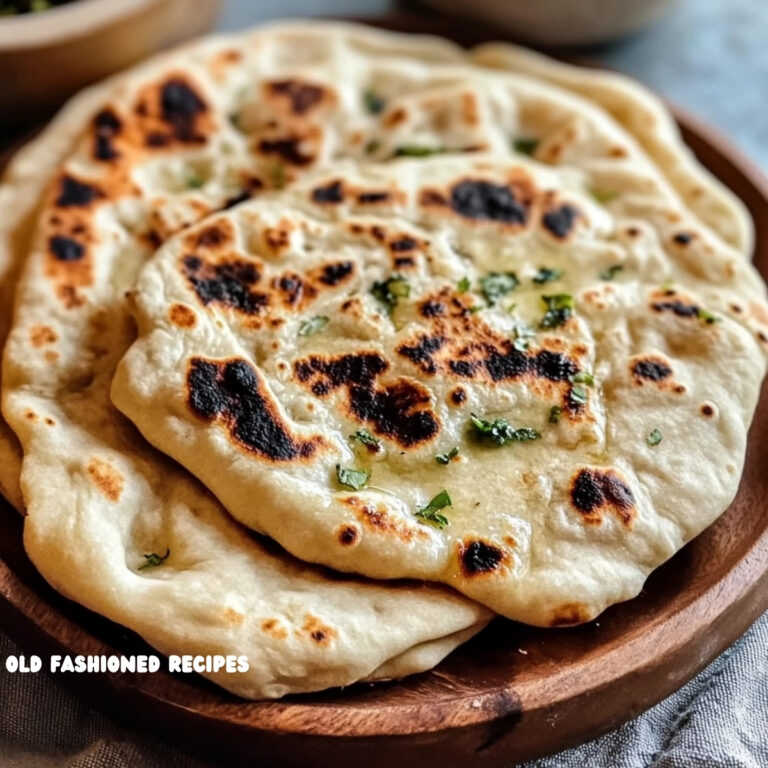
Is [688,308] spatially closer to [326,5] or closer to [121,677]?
[121,677]

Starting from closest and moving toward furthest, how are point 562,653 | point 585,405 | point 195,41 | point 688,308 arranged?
point 562,653
point 585,405
point 688,308
point 195,41

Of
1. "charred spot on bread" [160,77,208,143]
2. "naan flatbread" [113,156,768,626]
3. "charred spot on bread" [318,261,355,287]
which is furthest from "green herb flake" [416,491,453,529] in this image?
"charred spot on bread" [160,77,208,143]

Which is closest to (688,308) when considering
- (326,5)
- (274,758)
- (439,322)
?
(439,322)

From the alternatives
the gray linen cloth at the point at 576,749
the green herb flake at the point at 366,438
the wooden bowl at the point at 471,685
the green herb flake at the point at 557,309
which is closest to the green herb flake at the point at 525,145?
the green herb flake at the point at 557,309

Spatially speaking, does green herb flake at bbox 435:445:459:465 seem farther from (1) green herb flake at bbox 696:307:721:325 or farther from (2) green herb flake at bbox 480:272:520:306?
(1) green herb flake at bbox 696:307:721:325

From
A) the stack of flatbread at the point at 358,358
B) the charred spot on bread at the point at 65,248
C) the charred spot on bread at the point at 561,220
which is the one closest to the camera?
the stack of flatbread at the point at 358,358

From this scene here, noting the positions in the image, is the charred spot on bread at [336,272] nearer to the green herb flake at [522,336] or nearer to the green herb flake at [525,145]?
the green herb flake at [522,336]

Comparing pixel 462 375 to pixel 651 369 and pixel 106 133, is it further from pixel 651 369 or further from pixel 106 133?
pixel 106 133
